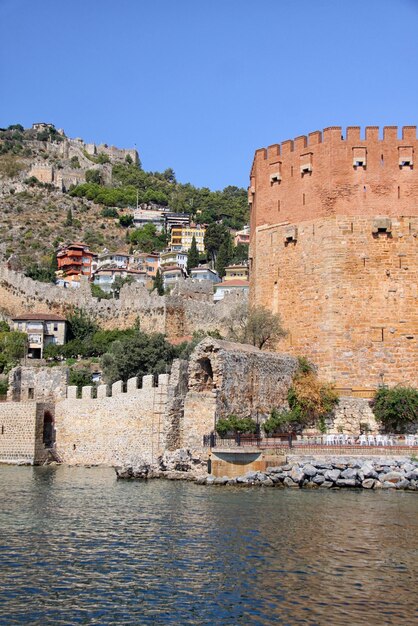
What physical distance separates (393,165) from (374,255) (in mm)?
3060

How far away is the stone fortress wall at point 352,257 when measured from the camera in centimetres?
2739

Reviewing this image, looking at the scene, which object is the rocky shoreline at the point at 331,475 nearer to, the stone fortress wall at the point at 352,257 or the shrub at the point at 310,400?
the shrub at the point at 310,400

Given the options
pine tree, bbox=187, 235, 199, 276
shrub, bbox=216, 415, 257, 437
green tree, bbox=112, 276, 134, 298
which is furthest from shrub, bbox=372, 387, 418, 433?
pine tree, bbox=187, 235, 199, 276

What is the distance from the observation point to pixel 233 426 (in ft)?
74.5

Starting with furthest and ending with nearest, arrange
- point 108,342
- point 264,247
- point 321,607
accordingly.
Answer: point 108,342
point 264,247
point 321,607

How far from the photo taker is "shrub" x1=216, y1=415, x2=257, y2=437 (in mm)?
22672

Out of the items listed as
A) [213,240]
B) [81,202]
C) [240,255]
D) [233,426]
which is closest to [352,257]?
[233,426]

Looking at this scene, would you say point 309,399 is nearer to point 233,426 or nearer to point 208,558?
point 233,426

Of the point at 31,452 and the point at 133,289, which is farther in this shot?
the point at 133,289

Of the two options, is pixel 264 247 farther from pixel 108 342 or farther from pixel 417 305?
pixel 108 342

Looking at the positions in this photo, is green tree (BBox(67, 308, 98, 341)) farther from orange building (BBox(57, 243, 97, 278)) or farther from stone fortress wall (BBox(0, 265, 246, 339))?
orange building (BBox(57, 243, 97, 278))

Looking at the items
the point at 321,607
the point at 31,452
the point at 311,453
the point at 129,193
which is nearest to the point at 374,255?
the point at 311,453

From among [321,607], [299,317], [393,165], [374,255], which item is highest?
[393,165]

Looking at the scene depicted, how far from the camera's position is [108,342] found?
5359 cm
